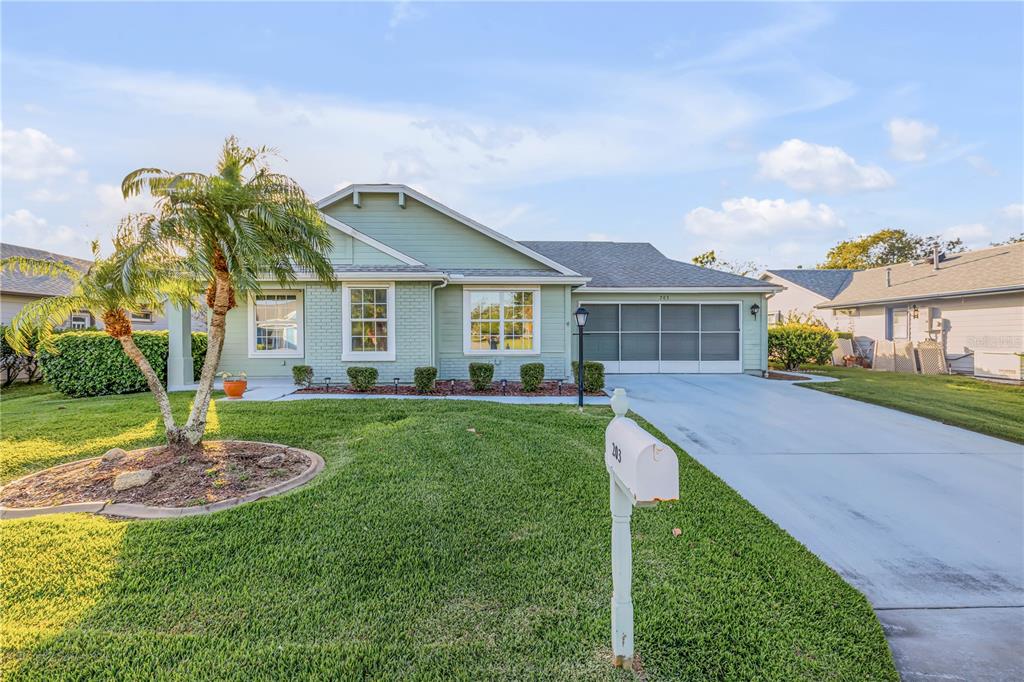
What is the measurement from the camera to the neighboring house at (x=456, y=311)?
10.9 meters

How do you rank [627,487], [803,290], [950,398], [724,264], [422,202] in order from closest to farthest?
[627,487], [950,398], [422,202], [803,290], [724,264]

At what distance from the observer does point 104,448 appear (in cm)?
555

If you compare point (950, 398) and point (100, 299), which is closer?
point (100, 299)

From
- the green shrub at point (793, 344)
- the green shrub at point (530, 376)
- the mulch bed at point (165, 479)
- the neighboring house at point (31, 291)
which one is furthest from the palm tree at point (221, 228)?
the green shrub at point (793, 344)

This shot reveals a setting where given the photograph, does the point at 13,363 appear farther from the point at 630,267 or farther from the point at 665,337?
the point at 665,337

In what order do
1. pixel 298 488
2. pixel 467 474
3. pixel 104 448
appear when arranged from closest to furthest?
1. pixel 298 488
2. pixel 467 474
3. pixel 104 448

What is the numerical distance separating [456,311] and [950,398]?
11995 mm

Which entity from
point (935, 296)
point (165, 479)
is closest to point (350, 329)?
point (165, 479)

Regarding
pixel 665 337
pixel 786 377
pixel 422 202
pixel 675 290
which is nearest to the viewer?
pixel 422 202

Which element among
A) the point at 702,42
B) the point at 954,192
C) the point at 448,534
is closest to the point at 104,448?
the point at 448,534

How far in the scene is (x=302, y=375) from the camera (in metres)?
10.9

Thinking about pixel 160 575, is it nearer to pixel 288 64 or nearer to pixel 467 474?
pixel 467 474

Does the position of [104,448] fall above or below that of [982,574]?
above

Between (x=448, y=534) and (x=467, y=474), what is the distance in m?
1.30
